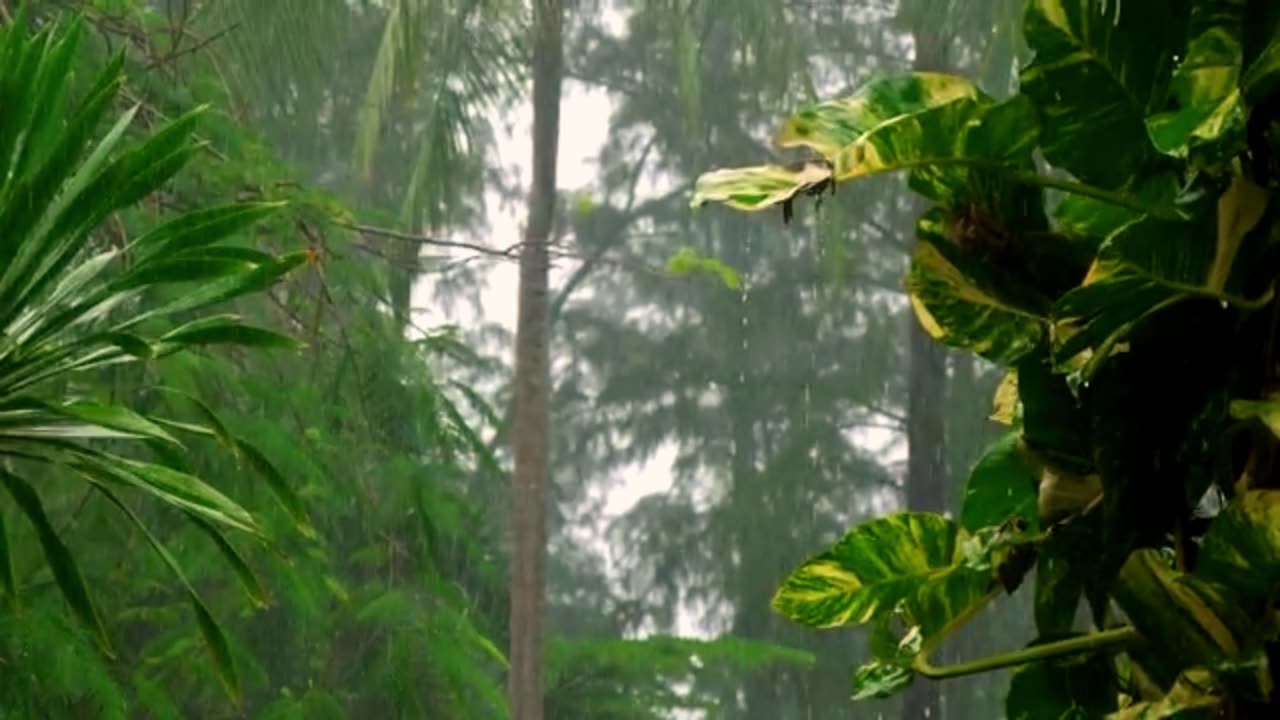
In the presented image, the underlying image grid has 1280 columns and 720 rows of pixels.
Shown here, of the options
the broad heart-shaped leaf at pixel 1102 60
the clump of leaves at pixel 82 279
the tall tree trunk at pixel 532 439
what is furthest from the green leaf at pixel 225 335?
the tall tree trunk at pixel 532 439

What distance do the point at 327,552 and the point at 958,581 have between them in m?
2.84

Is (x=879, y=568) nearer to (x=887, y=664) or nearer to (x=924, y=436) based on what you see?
(x=887, y=664)

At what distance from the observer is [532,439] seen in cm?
364

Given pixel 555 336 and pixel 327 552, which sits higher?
pixel 555 336

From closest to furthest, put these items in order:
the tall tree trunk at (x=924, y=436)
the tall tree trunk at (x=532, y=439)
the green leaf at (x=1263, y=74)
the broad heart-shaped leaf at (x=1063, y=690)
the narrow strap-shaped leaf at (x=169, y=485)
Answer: the green leaf at (x=1263, y=74) < the broad heart-shaped leaf at (x=1063, y=690) < the narrow strap-shaped leaf at (x=169, y=485) < the tall tree trunk at (x=532, y=439) < the tall tree trunk at (x=924, y=436)

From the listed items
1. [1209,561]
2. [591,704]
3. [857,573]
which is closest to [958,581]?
[857,573]

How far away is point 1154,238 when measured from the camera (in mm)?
517

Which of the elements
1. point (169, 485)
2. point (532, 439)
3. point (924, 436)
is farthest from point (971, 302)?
point (924, 436)

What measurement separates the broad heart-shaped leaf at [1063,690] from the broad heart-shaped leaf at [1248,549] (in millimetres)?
101

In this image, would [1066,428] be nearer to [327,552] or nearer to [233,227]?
[233,227]

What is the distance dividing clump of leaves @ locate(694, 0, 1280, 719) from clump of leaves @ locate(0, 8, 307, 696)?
0.83m

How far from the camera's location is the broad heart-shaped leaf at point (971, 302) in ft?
1.92

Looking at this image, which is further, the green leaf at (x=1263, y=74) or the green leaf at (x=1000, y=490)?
the green leaf at (x=1000, y=490)

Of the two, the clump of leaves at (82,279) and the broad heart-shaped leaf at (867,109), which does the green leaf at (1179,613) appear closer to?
the broad heart-shaped leaf at (867,109)
